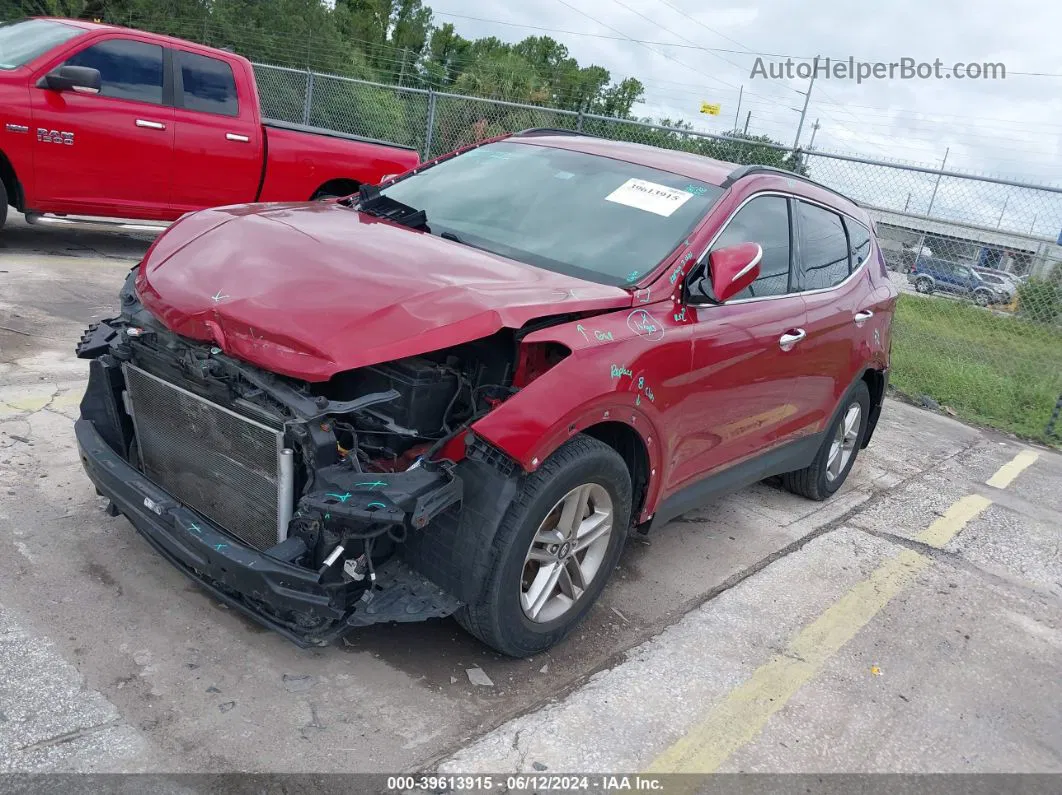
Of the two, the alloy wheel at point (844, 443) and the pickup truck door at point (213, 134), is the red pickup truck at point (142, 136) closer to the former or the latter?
the pickup truck door at point (213, 134)

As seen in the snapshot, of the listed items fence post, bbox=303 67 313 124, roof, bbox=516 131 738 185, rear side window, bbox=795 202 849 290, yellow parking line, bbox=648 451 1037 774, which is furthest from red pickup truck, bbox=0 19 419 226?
yellow parking line, bbox=648 451 1037 774

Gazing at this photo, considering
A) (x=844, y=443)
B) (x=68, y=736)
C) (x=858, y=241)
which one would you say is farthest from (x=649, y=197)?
(x=68, y=736)

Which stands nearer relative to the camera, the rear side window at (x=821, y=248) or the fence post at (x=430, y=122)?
the rear side window at (x=821, y=248)

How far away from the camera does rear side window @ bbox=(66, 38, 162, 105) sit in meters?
7.41

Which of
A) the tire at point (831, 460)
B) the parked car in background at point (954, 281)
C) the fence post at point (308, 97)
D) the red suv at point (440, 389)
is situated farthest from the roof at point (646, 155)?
the fence post at point (308, 97)

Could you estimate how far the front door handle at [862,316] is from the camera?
4926 mm

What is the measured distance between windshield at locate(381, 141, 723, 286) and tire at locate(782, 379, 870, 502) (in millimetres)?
1991

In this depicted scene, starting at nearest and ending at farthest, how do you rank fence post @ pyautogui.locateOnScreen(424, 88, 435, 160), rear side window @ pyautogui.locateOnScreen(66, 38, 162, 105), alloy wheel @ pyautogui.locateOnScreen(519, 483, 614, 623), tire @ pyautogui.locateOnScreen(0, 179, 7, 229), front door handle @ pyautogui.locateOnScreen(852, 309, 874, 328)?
1. alloy wheel @ pyautogui.locateOnScreen(519, 483, 614, 623)
2. front door handle @ pyautogui.locateOnScreen(852, 309, 874, 328)
3. tire @ pyautogui.locateOnScreen(0, 179, 7, 229)
4. rear side window @ pyautogui.locateOnScreen(66, 38, 162, 105)
5. fence post @ pyautogui.locateOnScreen(424, 88, 435, 160)

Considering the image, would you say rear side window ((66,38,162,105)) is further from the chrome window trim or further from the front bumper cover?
the chrome window trim

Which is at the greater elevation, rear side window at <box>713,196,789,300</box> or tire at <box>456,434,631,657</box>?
rear side window at <box>713,196,789,300</box>

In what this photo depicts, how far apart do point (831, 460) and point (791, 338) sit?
1.51 metres

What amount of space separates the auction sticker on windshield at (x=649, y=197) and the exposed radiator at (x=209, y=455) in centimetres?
194

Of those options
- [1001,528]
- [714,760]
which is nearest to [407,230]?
[714,760]

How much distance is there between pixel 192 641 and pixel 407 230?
179 cm
